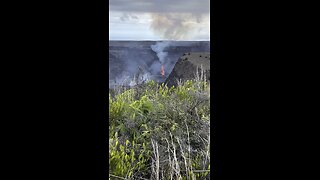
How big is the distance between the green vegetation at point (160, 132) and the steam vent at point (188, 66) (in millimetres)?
62

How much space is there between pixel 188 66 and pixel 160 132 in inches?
15.5

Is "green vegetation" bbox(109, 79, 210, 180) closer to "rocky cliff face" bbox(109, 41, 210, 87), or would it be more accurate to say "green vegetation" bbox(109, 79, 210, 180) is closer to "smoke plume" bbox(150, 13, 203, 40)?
"rocky cliff face" bbox(109, 41, 210, 87)

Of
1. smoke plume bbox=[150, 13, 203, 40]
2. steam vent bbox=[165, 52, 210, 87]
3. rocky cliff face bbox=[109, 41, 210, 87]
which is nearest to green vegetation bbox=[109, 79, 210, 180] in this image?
steam vent bbox=[165, 52, 210, 87]

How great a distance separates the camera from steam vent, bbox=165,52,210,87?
6.72ft

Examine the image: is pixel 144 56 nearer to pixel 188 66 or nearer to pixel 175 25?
pixel 175 25

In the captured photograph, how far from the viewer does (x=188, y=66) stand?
7.39ft

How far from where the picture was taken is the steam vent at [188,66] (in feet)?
6.72

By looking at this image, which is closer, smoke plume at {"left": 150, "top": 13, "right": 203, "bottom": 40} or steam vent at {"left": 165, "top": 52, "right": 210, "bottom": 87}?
smoke plume at {"left": 150, "top": 13, "right": 203, "bottom": 40}

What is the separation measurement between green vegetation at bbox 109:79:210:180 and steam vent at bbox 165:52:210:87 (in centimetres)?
6

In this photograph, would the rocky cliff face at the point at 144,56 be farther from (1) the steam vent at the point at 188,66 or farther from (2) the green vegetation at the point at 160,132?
(2) the green vegetation at the point at 160,132

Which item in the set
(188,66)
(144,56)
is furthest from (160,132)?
(144,56)
